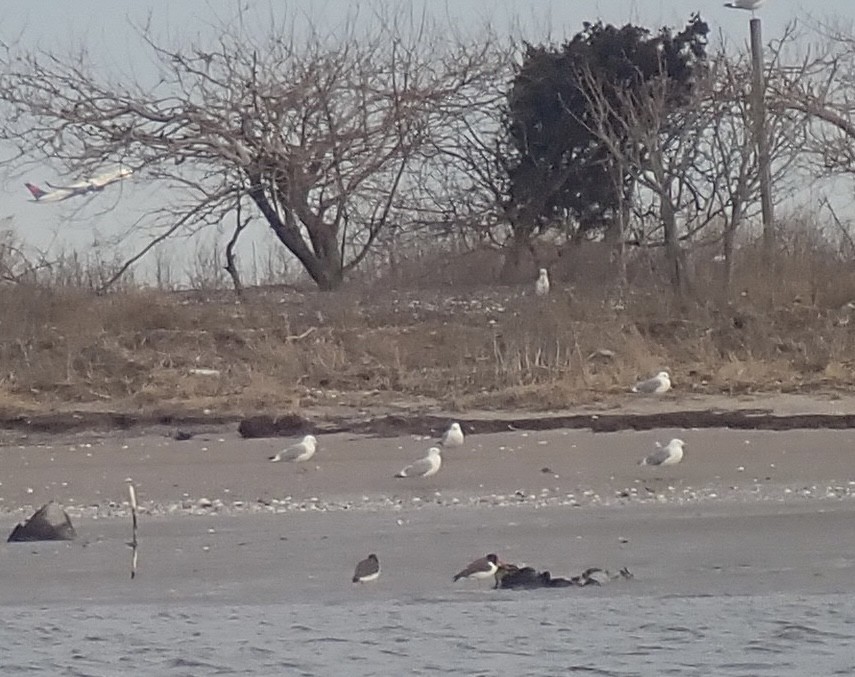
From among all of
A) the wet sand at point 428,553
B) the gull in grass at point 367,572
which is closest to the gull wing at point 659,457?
the wet sand at point 428,553

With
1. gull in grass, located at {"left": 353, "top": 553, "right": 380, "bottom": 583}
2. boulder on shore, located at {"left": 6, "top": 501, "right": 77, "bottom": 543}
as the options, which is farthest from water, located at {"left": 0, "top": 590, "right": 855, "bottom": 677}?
boulder on shore, located at {"left": 6, "top": 501, "right": 77, "bottom": 543}

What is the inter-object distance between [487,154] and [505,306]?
417 centimetres

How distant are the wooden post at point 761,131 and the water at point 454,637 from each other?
15537mm

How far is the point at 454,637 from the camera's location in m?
8.57

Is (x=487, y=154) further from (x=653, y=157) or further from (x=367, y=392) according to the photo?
(x=367, y=392)

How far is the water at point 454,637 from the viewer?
791 centimetres

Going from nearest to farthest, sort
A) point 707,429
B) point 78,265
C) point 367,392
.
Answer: point 707,429
point 367,392
point 78,265

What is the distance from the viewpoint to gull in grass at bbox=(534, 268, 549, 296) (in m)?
24.8

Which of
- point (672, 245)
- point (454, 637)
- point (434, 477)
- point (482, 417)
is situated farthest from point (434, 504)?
point (672, 245)

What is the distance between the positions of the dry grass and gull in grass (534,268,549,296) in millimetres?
231

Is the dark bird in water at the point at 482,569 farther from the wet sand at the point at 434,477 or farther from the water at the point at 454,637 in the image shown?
the wet sand at the point at 434,477

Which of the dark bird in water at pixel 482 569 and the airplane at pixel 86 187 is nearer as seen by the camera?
the dark bird in water at pixel 482 569

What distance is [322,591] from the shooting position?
402 inches

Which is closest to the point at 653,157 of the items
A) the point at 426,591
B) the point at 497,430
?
the point at 497,430
